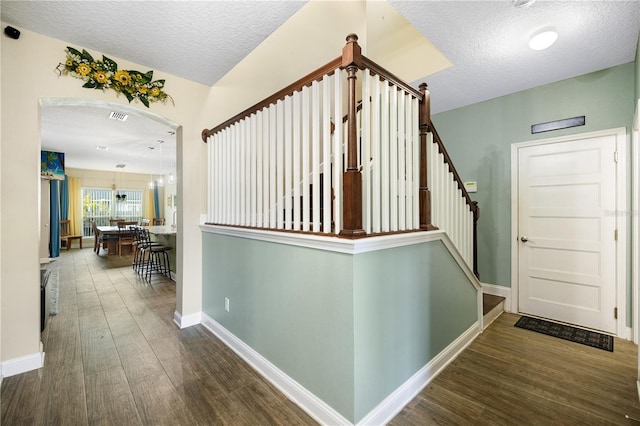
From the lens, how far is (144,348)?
2.54 metres

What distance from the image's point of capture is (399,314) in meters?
1.79

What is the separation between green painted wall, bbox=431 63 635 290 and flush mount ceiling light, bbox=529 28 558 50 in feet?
3.55

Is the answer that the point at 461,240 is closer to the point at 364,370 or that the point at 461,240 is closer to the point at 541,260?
the point at 541,260

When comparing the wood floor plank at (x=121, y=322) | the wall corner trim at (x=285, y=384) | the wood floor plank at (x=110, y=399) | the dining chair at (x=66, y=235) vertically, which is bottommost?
the wood floor plank at (x=110, y=399)

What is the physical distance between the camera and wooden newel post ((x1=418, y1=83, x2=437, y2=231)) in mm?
2094

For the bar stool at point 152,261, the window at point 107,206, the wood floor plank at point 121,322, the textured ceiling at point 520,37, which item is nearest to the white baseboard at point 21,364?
the wood floor plank at point 121,322

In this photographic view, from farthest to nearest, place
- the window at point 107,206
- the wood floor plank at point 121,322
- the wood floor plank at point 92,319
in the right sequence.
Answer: the window at point 107,206 → the wood floor plank at point 92,319 → the wood floor plank at point 121,322

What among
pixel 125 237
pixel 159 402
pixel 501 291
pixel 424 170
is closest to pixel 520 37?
pixel 424 170

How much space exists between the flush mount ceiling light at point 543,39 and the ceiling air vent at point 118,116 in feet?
16.7

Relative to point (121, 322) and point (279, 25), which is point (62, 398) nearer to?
point (121, 322)

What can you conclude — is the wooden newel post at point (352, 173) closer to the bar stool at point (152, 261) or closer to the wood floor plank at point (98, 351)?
the wood floor plank at point (98, 351)

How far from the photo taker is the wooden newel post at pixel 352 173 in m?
1.50

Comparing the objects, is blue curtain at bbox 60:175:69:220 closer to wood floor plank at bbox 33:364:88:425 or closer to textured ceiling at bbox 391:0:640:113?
wood floor plank at bbox 33:364:88:425

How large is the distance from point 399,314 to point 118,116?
4911 millimetres
